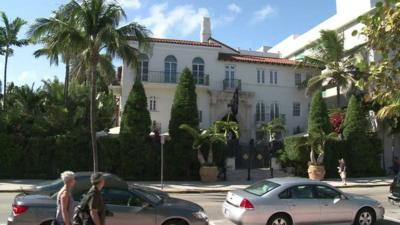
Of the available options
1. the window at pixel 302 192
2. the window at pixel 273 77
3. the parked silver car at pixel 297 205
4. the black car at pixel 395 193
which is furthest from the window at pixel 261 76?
the window at pixel 302 192

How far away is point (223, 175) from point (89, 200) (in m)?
25.3

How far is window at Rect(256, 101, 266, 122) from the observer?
43062mm

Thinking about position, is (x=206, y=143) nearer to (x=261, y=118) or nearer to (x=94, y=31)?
(x=94, y=31)

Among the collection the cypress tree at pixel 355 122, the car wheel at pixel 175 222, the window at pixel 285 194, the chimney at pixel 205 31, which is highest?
the chimney at pixel 205 31

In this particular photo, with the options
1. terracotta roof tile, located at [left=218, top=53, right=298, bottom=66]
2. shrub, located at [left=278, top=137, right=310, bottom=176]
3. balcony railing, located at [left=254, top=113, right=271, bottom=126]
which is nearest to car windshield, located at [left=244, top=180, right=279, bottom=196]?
shrub, located at [left=278, top=137, right=310, bottom=176]

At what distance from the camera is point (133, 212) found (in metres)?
10.7

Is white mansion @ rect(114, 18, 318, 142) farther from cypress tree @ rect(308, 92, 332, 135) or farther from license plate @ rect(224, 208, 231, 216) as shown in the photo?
license plate @ rect(224, 208, 231, 216)

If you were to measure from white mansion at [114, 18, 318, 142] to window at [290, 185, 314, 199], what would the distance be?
1076 inches

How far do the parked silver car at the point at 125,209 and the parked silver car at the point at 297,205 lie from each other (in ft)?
5.80

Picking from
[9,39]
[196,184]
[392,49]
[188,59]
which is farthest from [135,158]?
[392,49]

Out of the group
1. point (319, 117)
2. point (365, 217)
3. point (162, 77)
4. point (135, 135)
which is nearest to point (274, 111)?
point (319, 117)

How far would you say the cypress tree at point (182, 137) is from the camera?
3147cm

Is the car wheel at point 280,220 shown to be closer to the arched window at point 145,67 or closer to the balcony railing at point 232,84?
the arched window at point 145,67

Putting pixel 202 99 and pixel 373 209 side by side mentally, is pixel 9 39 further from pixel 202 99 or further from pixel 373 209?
pixel 373 209
